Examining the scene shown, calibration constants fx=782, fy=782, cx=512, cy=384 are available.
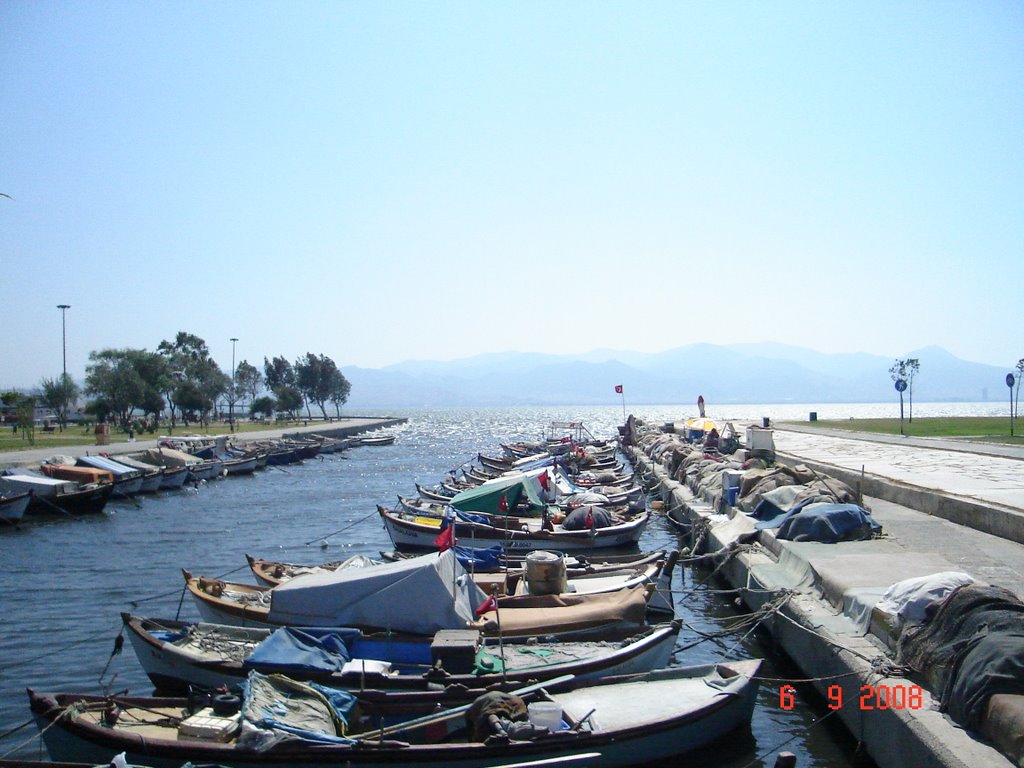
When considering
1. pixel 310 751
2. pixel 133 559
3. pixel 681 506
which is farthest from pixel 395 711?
pixel 681 506

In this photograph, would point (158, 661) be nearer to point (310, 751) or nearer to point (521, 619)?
point (310, 751)

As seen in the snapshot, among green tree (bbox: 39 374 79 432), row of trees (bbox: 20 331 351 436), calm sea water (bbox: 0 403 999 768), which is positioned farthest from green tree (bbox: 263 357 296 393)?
calm sea water (bbox: 0 403 999 768)

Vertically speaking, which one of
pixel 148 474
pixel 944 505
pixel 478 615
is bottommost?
pixel 148 474

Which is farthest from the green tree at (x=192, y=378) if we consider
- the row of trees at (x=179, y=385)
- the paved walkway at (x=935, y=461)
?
the paved walkway at (x=935, y=461)

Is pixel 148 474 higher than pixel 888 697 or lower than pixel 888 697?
lower

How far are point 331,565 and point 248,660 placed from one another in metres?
6.90

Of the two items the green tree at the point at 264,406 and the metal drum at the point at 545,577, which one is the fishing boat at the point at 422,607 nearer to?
the metal drum at the point at 545,577

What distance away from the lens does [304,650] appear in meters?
12.2

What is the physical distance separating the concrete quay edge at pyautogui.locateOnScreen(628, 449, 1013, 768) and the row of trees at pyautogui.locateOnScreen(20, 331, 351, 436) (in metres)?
90.2

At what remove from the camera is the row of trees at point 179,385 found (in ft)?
303

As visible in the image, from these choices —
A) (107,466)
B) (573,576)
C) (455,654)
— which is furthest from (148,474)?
(455,654)

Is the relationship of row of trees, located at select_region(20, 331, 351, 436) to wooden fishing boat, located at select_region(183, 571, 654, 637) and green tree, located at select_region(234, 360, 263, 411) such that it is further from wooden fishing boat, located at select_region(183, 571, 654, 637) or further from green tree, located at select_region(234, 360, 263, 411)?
wooden fishing boat, located at select_region(183, 571, 654, 637)

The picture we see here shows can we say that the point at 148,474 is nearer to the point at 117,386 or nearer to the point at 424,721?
the point at 424,721

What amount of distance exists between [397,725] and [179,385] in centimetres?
10400
